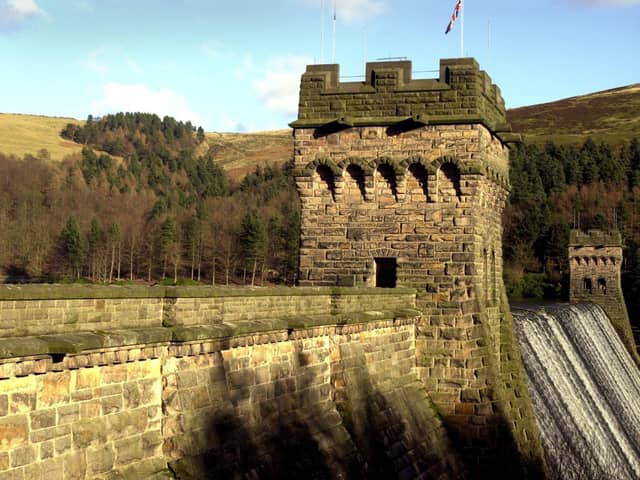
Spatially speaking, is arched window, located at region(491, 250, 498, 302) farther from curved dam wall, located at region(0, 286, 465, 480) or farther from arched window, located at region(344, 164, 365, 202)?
curved dam wall, located at region(0, 286, 465, 480)

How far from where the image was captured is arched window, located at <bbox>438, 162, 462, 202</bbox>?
18.9 m

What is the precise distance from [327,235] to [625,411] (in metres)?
17.5

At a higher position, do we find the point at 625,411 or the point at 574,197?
the point at 574,197

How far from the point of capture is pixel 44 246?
95.6 metres

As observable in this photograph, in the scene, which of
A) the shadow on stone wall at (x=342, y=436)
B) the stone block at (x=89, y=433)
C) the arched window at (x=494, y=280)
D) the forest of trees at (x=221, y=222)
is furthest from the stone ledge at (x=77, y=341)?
the forest of trees at (x=221, y=222)

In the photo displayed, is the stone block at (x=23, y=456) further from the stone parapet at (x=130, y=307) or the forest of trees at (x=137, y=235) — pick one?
the forest of trees at (x=137, y=235)

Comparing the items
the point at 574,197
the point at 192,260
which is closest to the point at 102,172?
the point at 192,260

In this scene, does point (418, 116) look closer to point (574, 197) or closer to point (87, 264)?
point (87, 264)

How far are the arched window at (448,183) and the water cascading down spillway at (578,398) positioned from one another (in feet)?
23.9

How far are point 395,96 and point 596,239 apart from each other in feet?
144

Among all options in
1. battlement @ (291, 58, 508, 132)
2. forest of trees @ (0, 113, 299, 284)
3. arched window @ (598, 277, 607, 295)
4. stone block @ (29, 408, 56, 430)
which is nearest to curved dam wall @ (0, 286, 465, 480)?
stone block @ (29, 408, 56, 430)

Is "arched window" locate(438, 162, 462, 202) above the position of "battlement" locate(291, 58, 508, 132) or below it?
below

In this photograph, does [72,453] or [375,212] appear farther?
[375,212]

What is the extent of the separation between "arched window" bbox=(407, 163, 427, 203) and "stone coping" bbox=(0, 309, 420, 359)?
605cm
